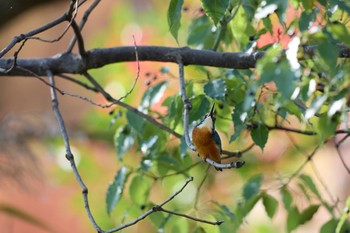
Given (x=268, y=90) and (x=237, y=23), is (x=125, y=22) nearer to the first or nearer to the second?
(x=237, y=23)

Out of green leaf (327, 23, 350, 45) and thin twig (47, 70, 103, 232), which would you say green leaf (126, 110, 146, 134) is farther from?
green leaf (327, 23, 350, 45)

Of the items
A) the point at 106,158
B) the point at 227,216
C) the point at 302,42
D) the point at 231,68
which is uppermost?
the point at 106,158

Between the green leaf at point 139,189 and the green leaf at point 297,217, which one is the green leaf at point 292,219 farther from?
the green leaf at point 139,189

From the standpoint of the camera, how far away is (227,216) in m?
1.34

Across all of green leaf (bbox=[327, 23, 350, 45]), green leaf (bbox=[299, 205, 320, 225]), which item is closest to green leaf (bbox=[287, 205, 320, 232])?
green leaf (bbox=[299, 205, 320, 225])

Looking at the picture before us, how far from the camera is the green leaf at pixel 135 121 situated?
1328 mm

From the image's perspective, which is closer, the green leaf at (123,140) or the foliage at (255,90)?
the foliage at (255,90)

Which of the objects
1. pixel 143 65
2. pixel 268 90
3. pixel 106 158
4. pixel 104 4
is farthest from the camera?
pixel 104 4

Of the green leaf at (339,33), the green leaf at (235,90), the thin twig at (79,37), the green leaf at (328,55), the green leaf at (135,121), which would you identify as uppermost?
the thin twig at (79,37)

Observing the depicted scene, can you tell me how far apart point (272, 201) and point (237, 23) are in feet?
1.10

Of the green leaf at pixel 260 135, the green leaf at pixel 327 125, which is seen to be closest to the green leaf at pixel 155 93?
the green leaf at pixel 260 135

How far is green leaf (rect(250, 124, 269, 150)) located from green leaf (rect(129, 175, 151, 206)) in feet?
1.05

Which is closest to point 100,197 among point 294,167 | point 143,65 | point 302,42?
point 143,65

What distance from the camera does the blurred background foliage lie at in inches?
32.6
